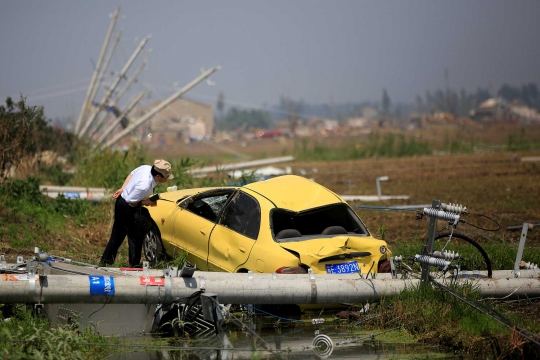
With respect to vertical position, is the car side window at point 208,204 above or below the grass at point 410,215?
above

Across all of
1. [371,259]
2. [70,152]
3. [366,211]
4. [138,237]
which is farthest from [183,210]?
[70,152]

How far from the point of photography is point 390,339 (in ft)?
28.9

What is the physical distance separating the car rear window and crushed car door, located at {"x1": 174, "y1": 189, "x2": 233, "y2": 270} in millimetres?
896

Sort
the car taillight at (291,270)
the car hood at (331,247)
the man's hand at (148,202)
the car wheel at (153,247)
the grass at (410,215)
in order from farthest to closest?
the car wheel at (153,247)
the man's hand at (148,202)
the car hood at (331,247)
the car taillight at (291,270)
the grass at (410,215)

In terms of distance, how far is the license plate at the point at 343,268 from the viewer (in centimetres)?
990

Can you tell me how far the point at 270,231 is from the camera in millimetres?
10094

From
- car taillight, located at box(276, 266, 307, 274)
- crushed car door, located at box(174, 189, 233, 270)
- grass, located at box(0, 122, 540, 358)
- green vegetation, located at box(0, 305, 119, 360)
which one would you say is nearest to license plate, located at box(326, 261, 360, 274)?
car taillight, located at box(276, 266, 307, 274)

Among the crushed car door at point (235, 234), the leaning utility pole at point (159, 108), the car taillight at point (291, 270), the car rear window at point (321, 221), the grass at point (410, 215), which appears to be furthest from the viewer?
the leaning utility pole at point (159, 108)

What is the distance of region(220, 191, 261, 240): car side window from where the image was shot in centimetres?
1037

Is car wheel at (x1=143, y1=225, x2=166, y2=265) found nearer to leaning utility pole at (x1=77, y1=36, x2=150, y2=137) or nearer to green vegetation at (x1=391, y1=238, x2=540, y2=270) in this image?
green vegetation at (x1=391, y1=238, x2=540, y2=270)

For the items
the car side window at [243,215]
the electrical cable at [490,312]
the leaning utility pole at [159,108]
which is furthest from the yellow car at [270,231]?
the leaning utility pole at [159,108]

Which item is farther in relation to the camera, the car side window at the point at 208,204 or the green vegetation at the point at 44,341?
the car side window at the point at 208,204

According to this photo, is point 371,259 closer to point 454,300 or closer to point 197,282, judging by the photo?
point 454,300

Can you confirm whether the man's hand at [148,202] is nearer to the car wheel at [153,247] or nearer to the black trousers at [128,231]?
the black trousers at [128,231]
